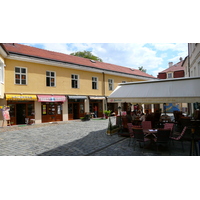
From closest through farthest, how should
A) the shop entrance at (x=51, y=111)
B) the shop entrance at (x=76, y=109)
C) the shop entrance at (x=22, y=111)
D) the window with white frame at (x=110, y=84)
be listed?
1. the shop entrance at (x=22, y=111)
2. the shop entrance at (x=51, y=111)
3. the shop entrance at (x=76, y=109)
4. the window with white frame at (x=110, y=84)

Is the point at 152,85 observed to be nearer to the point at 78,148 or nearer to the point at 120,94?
the point at 120,94

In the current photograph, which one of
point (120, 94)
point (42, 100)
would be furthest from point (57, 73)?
point (120, 94)

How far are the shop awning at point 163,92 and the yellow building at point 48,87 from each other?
9928 mm

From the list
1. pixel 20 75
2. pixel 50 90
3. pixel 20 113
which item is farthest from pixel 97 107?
pixel 20 75

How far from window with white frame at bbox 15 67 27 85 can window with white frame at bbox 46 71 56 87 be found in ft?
7.39

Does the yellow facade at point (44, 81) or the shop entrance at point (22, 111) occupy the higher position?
the yellow facade at point (44, 81)

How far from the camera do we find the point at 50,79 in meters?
17.7

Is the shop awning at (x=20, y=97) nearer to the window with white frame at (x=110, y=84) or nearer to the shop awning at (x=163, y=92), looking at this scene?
the shop awning at (x=163, y=92)

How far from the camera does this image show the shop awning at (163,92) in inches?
275

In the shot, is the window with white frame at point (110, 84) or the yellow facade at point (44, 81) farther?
the window with white frame at point (110, 84)

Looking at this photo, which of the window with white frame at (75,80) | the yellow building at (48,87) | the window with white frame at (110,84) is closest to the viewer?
the yellow building at (48,87)

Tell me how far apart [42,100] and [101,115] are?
8611 mm

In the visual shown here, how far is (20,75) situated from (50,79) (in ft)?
9.76

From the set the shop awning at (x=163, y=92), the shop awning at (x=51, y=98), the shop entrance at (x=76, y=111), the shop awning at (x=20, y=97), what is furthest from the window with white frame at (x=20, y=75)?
the shop awning at (x=163, y=92)
